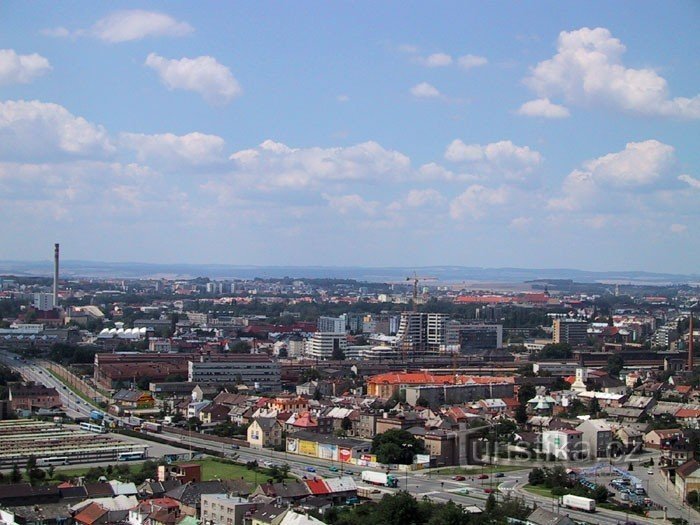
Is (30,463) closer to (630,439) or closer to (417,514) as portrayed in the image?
(417,514)

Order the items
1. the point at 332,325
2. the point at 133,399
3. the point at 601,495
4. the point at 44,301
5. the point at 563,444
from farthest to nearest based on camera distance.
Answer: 1. the point at 44,301
2. the point at 332,325
3. the point at 133,399
4. the point at 563,444
5. the point at 601,495

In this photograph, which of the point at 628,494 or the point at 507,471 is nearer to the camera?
the point at 628,494

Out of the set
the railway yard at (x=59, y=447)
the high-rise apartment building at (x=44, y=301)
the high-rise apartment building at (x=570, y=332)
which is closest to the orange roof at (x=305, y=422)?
the railway yard at (x=59, y=447)

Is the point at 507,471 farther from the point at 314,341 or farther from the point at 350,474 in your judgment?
the point at 314,341

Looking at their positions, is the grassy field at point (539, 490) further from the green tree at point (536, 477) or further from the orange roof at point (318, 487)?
the orange roof at point (318, 487)

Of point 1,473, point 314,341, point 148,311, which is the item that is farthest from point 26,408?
point 148,311

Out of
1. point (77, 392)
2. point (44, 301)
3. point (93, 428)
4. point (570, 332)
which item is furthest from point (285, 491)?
point (44, 301)

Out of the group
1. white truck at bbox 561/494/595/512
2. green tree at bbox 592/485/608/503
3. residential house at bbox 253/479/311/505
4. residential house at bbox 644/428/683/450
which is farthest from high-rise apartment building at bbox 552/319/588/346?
residential house at bbox 253/479/311/505
